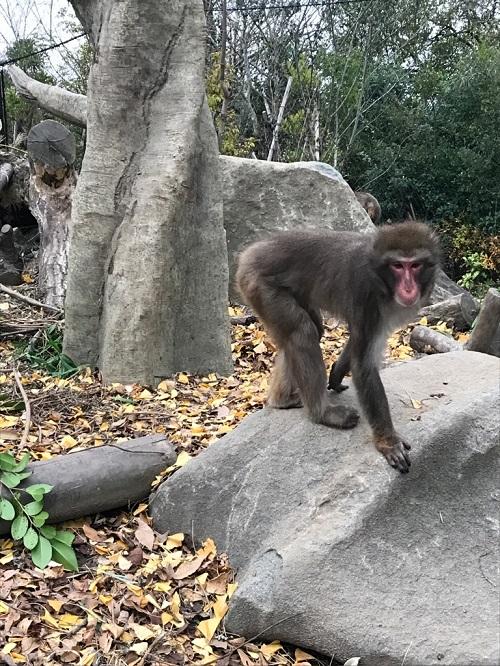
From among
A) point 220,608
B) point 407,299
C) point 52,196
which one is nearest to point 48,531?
point 220,608

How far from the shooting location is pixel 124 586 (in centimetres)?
408

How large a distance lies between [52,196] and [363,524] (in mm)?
6912

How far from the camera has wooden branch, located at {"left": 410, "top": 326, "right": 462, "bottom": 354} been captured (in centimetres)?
731

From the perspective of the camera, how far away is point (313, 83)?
15.8 meters

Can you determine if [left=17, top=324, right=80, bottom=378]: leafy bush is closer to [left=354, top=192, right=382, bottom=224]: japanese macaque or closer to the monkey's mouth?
the monkey's mouth

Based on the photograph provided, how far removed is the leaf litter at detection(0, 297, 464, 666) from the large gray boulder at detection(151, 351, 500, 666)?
0.14 m

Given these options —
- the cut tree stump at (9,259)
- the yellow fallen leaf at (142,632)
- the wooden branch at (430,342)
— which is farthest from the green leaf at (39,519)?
the cut tree stump at (9,259)

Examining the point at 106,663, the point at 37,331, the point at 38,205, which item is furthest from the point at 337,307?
the point at 38,205

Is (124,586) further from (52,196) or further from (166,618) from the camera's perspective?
(52,196)

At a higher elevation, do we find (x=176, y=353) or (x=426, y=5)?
(x=426, y=5)

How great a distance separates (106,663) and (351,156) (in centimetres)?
1415

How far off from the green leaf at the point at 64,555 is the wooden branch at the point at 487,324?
367 centimetres

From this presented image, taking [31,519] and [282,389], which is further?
[282,389]

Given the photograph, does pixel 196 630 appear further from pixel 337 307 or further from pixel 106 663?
pixel 337 307
